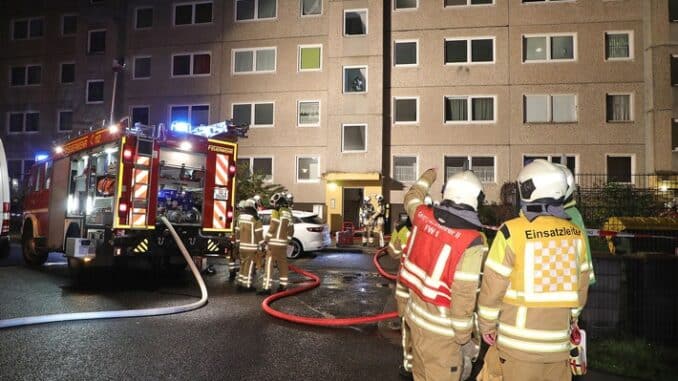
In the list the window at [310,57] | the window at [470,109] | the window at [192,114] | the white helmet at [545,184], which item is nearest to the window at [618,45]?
the window at [470,109]

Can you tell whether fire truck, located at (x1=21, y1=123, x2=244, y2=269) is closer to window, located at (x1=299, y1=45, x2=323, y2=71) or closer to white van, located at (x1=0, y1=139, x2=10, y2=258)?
white van, located at (x1=0, y1=139, x2=10, y2=258)

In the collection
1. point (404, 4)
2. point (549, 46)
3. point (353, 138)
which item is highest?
point (404, 4)

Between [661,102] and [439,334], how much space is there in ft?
76.1

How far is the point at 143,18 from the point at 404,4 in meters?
14.6

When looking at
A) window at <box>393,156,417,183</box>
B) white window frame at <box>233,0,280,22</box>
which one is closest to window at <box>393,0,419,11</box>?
white window frame at <box>233,0,280,22</box>

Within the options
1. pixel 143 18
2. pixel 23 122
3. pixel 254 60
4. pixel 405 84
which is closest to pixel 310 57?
pixel 254 60

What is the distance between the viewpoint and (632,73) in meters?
21.9

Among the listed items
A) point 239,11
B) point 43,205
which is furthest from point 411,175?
point 43,205

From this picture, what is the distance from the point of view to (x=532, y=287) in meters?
2.74

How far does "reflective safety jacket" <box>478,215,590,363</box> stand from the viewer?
271 centimetres

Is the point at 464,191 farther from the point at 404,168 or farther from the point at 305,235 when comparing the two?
the point at 404,168

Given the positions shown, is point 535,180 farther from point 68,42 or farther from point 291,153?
point 68,42

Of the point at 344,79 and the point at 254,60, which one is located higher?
the point at 254,60

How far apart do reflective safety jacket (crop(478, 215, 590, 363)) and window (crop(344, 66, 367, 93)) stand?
831 inches
